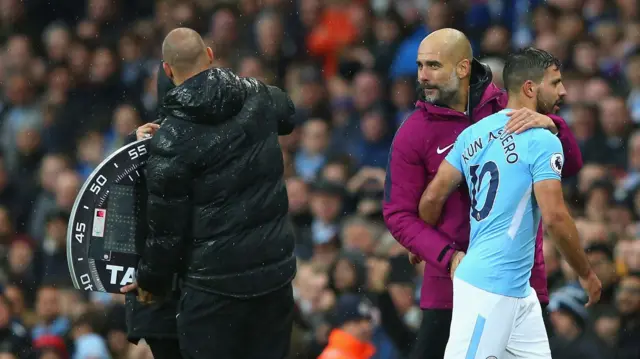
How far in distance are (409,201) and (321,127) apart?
5832 mm

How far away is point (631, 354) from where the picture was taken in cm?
869

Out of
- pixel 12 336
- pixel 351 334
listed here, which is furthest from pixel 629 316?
pixel 12 336

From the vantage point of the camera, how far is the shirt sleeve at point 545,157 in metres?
6.16

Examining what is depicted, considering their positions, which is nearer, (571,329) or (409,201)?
(409,201)

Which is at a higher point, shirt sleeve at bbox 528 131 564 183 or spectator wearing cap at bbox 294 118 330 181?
shirt sleeve at bbox 528 131 564 183

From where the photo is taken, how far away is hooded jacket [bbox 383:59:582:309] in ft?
21.7

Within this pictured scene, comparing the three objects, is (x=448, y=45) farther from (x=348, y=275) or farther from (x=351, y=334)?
(x=348, y=275)

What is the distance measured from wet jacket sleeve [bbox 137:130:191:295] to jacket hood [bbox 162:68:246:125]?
0.50 feet

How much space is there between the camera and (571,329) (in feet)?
28.8

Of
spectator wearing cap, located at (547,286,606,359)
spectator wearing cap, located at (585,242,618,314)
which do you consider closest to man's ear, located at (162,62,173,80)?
spectator wearing cap, located at (547,286,606,359)

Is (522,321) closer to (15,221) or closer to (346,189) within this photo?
(346,189)

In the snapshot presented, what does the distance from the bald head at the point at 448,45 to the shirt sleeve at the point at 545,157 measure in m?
0.65

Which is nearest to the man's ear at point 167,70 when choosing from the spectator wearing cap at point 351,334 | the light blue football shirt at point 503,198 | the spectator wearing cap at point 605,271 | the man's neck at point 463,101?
the man's neck at point 463,101

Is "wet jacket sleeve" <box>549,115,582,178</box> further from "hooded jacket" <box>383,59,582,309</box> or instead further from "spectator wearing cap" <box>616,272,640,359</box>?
"spectator wearing cap" <box>616,272,640,359</box>
